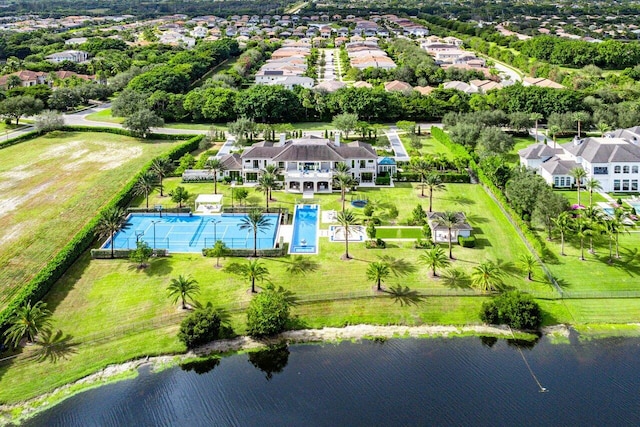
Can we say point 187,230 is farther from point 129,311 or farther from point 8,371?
point 8,371

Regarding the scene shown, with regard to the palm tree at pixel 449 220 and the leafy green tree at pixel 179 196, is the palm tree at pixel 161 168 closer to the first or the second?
the leafy green tree at pixel 179 196

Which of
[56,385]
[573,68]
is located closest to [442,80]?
[573,68]

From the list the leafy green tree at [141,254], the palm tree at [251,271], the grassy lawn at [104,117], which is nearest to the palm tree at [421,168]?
the palm tree at [251,271]

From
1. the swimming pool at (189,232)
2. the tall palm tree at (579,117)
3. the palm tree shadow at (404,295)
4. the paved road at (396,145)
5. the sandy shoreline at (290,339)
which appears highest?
the tall palm tree at (579,117)

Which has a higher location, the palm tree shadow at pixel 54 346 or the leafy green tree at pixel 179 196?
the leafy green tree at pixel 179 196

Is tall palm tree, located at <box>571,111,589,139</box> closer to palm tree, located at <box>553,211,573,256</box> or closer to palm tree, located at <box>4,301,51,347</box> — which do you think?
palm tree, located at <box>553,211,573,256</box>

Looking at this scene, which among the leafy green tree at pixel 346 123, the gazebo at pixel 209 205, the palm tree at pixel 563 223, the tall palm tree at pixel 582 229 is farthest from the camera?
the leafy green tree at pixel 346 123

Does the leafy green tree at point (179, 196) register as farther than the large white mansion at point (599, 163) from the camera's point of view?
No

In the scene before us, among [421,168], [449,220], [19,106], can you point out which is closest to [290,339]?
[449,220]
